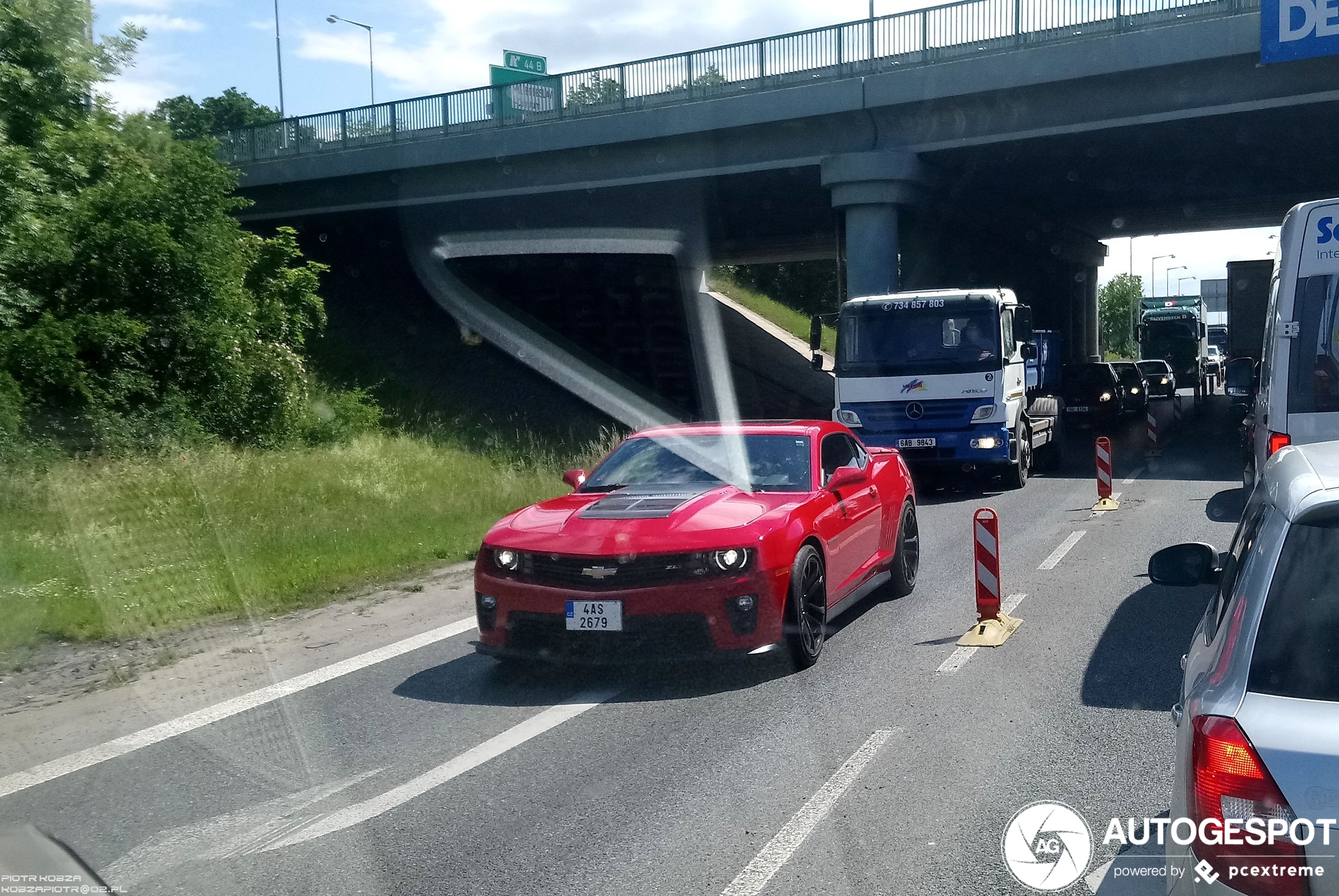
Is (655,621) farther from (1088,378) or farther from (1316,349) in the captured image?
(1088,378)

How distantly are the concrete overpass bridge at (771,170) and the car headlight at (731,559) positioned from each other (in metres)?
17.5

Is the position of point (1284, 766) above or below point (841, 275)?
below

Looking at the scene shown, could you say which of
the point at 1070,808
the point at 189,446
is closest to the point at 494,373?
the point at 189,446

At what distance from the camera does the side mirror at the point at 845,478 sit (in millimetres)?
8320

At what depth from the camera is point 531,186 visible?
1120 inches

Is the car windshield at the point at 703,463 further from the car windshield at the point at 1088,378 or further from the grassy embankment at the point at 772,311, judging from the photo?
the grassy embankment at the point at 772,311

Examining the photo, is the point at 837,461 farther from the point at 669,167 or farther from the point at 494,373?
the point at 494,373

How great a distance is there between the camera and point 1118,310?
9775 cm

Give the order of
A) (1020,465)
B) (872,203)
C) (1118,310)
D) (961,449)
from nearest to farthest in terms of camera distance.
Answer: (961,449)
(1020,465)
(872,203)
(1118,310)

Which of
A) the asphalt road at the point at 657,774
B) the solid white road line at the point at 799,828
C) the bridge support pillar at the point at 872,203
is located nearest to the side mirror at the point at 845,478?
the asphalt road at the point at 657,774

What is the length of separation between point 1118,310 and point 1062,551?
302ft

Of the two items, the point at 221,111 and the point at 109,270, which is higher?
the point at 221,111

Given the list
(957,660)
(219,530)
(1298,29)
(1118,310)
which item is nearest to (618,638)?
(957,660)

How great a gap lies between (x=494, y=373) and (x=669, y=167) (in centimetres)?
783
